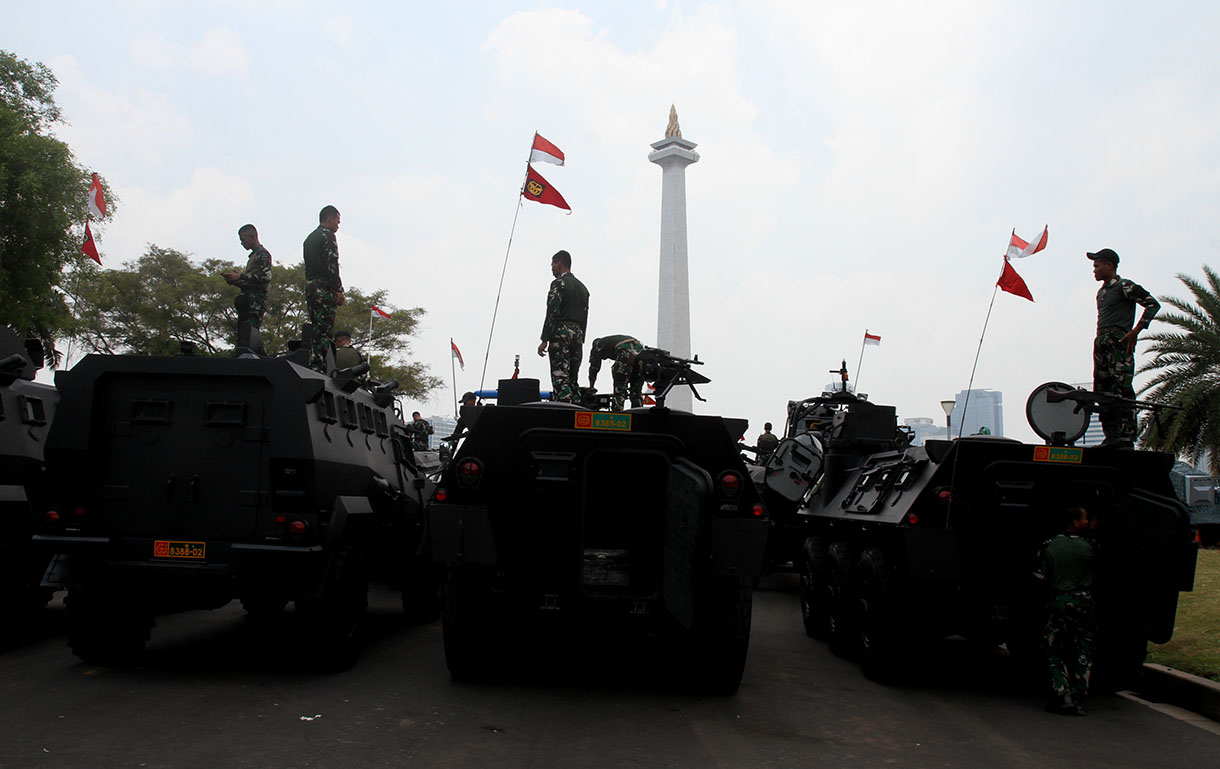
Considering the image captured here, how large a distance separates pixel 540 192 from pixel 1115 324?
7.61m

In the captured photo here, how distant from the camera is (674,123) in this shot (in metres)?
48.6

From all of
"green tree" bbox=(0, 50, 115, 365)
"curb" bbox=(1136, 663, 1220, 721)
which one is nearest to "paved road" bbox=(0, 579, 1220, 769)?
"curb" bbox=(1136, 663, 1220, 721)

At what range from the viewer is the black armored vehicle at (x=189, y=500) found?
734cm

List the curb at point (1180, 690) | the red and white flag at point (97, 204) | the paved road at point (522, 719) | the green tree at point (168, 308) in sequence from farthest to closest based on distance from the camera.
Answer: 1. the green tree at point (168, 308)
2. the red and white flag at point (97, 204)
3. the curb at point (1180, 690)
4. the paved road at point (522, 719)

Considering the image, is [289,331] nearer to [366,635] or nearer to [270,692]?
[366,635]

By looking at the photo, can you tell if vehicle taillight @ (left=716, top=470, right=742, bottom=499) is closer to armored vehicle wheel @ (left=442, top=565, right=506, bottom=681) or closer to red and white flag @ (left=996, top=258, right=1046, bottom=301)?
armored vehicle wheel @ (left=442, top=565, right=506, bottom=681)

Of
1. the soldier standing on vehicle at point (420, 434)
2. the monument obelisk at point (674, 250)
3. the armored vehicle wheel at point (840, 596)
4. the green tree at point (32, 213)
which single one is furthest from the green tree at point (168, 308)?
the armored vehicle wheel at point (840, 596)

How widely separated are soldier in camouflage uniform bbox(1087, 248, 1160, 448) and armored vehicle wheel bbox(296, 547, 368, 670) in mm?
6870

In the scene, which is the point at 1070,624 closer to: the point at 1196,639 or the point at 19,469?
the point at 1196,639

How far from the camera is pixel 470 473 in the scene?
23.9ft

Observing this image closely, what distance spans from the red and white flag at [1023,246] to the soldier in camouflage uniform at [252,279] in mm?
11105

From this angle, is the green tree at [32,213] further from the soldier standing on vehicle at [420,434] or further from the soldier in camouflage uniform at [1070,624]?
the soldier in camouflage uniform at [1070,624]

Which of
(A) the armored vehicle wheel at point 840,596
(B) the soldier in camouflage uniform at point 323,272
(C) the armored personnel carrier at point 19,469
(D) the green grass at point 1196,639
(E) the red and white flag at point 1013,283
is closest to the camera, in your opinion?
(D) the green grass at point 1196,639

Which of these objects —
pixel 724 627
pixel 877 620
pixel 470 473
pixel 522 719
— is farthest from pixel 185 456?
pixel 877 620
